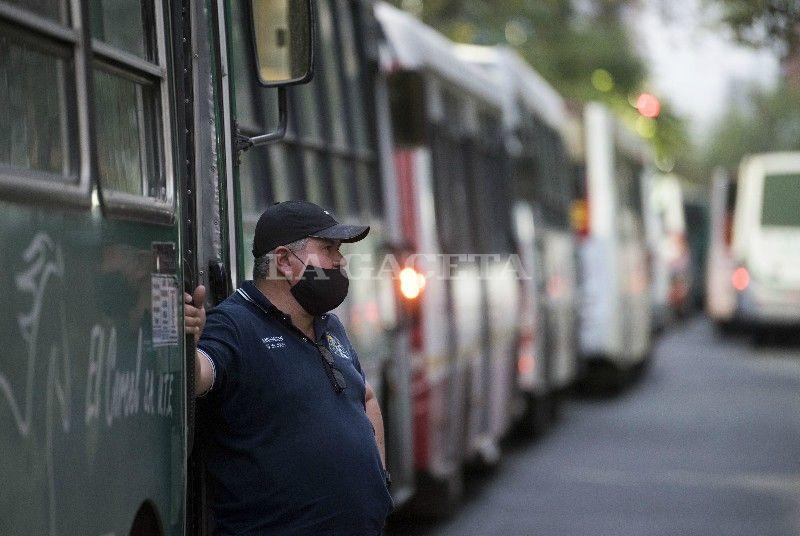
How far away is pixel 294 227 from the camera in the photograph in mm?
4438

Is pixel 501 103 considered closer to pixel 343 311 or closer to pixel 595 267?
pixel 595 267

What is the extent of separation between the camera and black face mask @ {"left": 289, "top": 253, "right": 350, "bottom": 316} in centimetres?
445

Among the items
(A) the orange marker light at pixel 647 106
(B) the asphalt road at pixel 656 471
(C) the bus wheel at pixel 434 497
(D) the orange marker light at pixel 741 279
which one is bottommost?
(B) the asphalt road at pixel 656 471

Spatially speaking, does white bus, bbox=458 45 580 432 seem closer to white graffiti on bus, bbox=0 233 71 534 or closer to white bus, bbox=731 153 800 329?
white bus, bbox=731 153 800 329

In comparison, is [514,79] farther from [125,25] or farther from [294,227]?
[125,25]

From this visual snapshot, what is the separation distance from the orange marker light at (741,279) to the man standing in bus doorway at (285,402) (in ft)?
71.9

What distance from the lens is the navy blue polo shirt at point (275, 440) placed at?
4270 mm

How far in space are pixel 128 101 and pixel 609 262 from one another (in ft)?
49.8

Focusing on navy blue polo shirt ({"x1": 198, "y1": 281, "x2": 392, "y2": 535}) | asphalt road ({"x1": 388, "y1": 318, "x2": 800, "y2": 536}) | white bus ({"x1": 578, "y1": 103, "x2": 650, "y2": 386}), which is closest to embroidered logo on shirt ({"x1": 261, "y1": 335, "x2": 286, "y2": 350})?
navy blue polo shirt ({"x1": 198, "y1": 281, "x2": 392, "y2": 535})

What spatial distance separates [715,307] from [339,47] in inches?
838

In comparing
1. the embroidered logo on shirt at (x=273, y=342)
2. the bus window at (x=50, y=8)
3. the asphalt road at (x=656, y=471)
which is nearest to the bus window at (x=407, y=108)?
the asphalt road at (x=656, y=471)

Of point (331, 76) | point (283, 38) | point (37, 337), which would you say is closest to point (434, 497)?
point (331, 76)

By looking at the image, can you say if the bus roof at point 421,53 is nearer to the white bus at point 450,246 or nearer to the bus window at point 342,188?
the white bus at point 450,246

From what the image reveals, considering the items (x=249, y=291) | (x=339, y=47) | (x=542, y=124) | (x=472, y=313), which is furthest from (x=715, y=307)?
(x=249, y=291)
